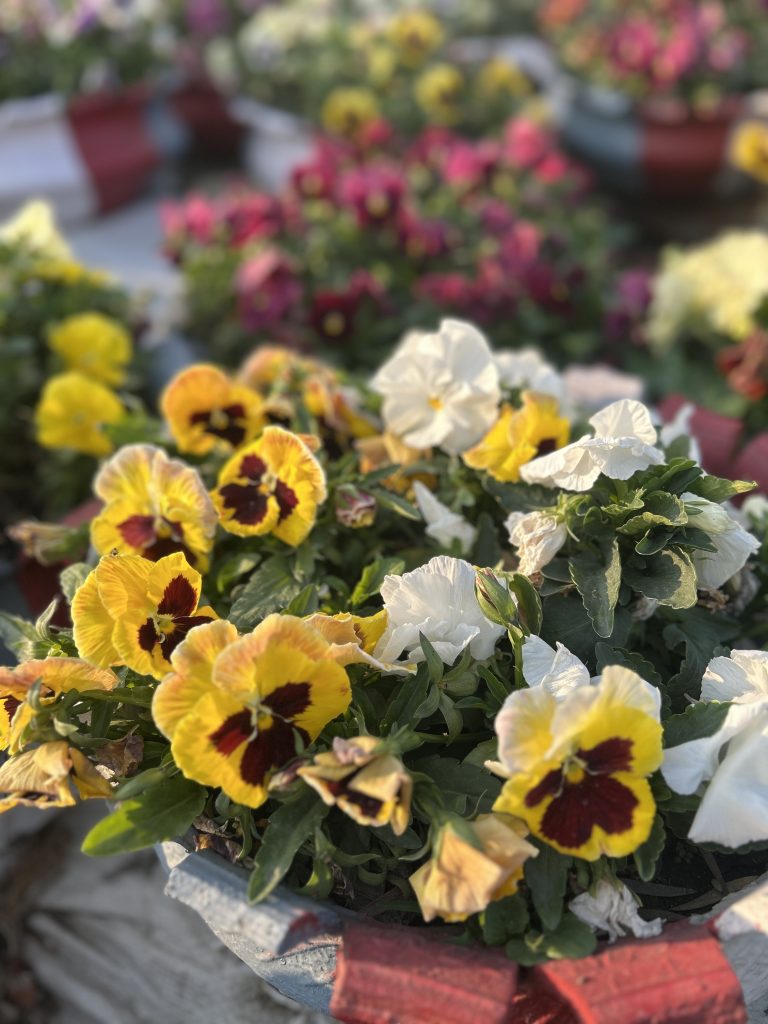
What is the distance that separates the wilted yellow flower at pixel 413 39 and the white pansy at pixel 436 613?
11.9 ft

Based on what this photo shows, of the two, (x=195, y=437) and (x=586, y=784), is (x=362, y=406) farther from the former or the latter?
(x=586, y=784)

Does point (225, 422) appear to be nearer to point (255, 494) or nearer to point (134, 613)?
point (255, 494)

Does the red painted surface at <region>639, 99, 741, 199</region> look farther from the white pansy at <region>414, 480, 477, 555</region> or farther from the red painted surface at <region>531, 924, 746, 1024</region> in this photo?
the red painted surface at <region>531, 924, 746, 1024</region>

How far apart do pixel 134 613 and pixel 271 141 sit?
11.3ft

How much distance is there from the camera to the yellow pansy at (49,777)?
87 centimetres

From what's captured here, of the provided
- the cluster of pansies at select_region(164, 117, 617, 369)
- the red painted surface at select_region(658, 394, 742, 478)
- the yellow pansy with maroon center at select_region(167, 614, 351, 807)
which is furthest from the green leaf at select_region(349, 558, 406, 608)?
the cluster of pansies at select_region(164, 117, 617, 369)

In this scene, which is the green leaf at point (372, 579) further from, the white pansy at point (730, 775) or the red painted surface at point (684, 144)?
the red painted surface at point (684, 144)

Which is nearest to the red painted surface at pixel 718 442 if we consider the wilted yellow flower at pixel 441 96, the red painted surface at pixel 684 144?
the wilted yellow flower at pixel 441 96

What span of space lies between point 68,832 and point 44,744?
87 centimetres

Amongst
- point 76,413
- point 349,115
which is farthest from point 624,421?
point 349,115

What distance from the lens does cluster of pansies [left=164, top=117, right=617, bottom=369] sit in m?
2.26

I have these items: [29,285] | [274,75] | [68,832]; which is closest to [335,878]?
[68,832]

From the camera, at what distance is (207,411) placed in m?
1.37

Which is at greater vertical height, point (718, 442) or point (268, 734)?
point (268, 734)
